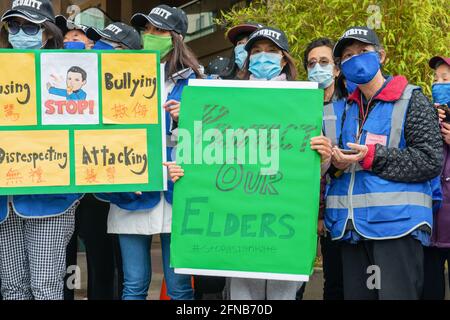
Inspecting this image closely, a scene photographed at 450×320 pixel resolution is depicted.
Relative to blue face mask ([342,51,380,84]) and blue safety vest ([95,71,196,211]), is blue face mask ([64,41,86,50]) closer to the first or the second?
blue safety vest ([95,71,196,211])

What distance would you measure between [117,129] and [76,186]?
0.40m

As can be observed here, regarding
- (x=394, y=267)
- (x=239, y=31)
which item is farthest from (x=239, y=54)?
(x=394, y=267)

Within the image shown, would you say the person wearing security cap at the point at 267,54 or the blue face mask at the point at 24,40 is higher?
the blue face mask at the point at 24,40

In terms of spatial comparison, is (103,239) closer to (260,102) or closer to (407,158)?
(260,102)

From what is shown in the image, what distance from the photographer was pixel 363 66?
3.72m

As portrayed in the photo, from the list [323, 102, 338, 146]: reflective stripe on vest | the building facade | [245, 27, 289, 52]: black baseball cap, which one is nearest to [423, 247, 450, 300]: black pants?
[323, 102, 338, 146]: reflective stripe on vest

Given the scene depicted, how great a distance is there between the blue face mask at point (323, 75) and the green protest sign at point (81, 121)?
1167 millimetres

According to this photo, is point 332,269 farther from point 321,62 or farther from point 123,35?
point 123,35

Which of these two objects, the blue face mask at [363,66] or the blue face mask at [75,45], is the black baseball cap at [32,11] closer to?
the blue face mask at [75,45]

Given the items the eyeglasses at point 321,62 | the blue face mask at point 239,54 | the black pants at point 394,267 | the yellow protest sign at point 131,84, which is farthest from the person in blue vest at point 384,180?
the blue face mask at point 239,54

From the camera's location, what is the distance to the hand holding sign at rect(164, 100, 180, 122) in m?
4.07

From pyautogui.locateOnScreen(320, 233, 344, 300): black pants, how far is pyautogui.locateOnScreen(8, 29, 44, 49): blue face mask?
7.24 ft

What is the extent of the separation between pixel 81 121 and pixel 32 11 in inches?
29.6

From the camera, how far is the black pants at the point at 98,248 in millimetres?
5055
